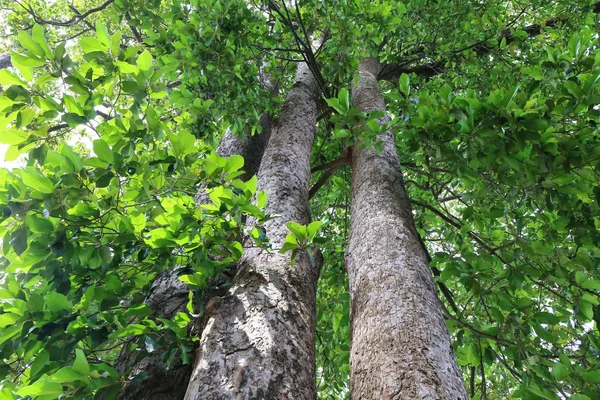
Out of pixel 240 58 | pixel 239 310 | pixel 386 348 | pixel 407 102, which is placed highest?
pixel 240 58

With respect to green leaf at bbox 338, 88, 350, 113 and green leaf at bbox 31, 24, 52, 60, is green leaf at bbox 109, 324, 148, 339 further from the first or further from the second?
green leaf at bbox 338, 88, 350, 113

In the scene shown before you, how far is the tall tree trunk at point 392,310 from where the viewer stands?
1.22 meters

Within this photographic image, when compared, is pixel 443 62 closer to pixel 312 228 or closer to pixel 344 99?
pixel 344 99

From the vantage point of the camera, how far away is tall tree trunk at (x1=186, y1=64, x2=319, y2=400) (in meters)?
1.31

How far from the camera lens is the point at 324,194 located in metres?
5.16

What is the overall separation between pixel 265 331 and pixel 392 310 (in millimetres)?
495

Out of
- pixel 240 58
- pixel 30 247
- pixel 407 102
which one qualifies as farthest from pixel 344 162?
pixel 30 247

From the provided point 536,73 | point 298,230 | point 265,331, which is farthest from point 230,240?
point 536,73

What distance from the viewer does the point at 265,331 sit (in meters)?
1.49

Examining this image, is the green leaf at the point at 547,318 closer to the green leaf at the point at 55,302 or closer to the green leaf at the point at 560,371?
the green leaf at the point at 560,371

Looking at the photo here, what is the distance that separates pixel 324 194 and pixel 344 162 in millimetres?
1937

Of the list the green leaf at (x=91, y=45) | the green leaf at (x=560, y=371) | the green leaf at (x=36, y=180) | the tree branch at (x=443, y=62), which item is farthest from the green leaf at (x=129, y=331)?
the tree branch at (x=443, y=62)

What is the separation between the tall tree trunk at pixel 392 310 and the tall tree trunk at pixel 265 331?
21cm

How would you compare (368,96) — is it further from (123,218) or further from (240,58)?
(123,218)
